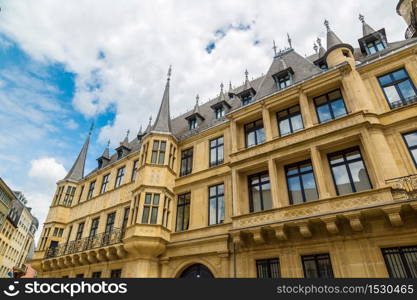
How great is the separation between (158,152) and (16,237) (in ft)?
184

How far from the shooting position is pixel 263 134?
14562 mm

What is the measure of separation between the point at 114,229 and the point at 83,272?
374cm

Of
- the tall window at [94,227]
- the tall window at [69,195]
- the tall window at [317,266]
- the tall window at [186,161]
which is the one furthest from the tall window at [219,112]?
the tall window at [69,195]

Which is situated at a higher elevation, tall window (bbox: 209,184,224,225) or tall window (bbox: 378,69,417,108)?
tall window (bbox: 378,69,417,108)

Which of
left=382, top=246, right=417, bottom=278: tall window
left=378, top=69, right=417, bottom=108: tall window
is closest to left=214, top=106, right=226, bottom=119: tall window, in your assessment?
left=378, top=69, right=417, bottom=108: tall window

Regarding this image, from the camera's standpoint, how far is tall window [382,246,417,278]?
8.35 metres

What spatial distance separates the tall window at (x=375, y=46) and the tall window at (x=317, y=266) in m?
12.4

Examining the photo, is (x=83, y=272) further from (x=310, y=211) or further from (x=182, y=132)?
(x=310, y=211)

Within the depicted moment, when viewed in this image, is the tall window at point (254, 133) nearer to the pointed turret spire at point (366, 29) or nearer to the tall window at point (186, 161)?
the tall window at point (186, 161)

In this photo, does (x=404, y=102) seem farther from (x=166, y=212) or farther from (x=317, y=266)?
(x=166, y=212)

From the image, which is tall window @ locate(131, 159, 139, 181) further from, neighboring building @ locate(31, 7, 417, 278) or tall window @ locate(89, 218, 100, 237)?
tall window @ locate(89, 218, 100, 237)

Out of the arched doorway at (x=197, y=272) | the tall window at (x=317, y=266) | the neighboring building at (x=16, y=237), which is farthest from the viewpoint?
the neighboring building at (x=16, y=237)

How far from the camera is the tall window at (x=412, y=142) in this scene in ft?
32.8

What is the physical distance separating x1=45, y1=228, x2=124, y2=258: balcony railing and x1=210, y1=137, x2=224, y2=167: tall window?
7718mm
